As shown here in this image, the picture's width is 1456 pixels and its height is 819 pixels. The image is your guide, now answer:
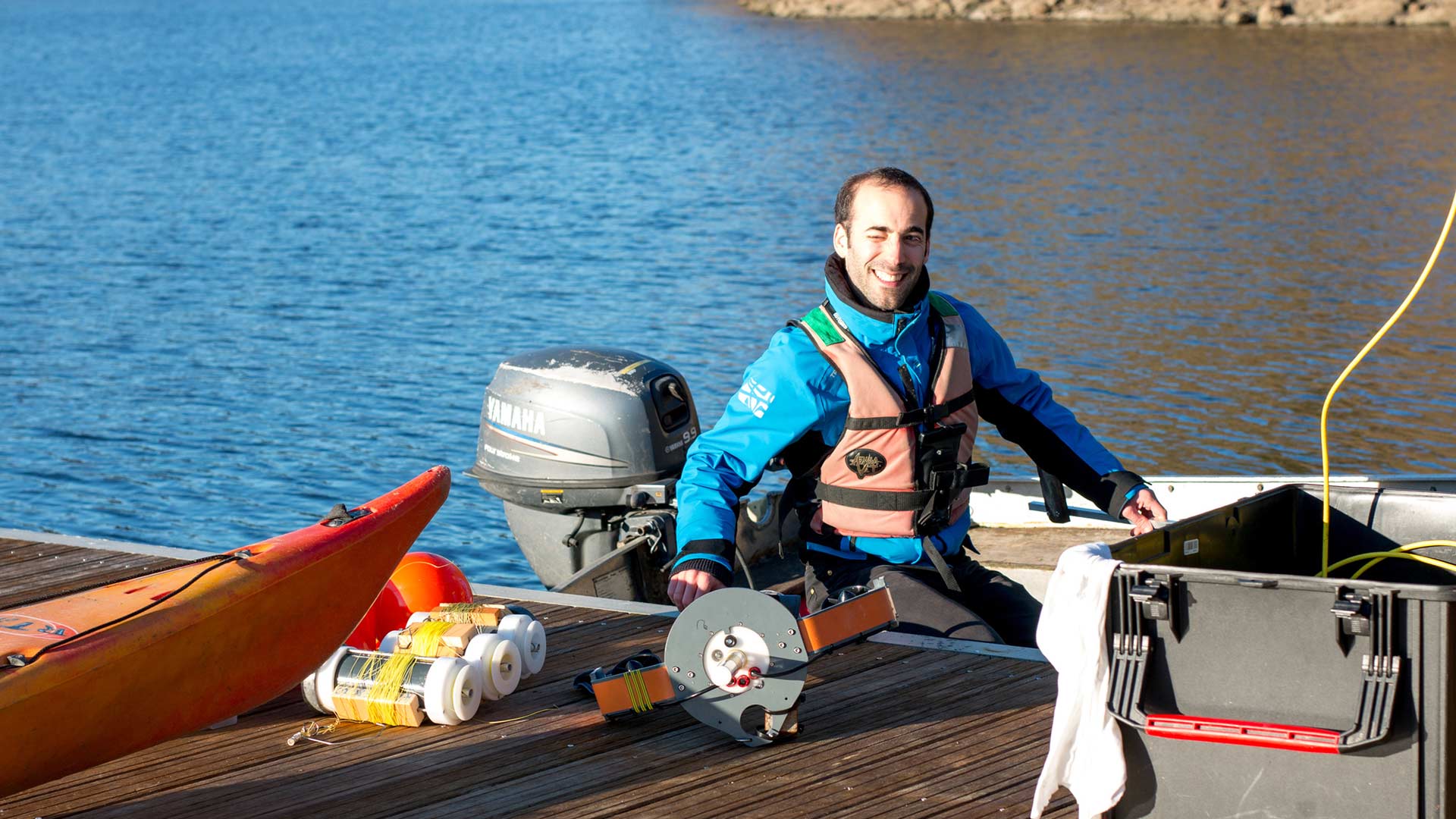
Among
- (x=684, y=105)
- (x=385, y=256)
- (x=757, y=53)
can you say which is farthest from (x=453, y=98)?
(x=385, y=256)

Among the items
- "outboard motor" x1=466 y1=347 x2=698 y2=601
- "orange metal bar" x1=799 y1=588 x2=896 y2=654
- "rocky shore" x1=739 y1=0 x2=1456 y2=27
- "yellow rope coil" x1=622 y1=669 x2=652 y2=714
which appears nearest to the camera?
"orange metal bar" x1=799 y1=588 x2=896 y2=654

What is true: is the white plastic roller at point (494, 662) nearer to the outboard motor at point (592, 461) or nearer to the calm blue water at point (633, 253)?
the outboard motor at point (592, 461)

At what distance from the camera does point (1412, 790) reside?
238 cm

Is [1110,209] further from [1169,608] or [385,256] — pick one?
[1169,608]

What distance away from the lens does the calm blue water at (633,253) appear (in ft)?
32.6

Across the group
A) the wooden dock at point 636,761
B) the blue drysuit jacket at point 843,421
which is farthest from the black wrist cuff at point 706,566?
the wooden dock at point 636,761

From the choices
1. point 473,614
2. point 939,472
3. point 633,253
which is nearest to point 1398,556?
point 939,472

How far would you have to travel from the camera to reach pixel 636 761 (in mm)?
3381

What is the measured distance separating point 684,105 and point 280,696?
1020 inches

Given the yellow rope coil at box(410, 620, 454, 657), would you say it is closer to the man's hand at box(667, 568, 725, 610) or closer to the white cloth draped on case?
the man's hand at box(667, 568, 725, 610)

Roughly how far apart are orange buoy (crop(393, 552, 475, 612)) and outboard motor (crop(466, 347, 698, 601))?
0.88 m

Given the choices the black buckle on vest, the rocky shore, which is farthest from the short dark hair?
the rocky shore

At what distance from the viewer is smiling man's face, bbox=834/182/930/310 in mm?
3613

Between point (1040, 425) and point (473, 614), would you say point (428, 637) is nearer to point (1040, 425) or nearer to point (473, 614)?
point (473, 614)
